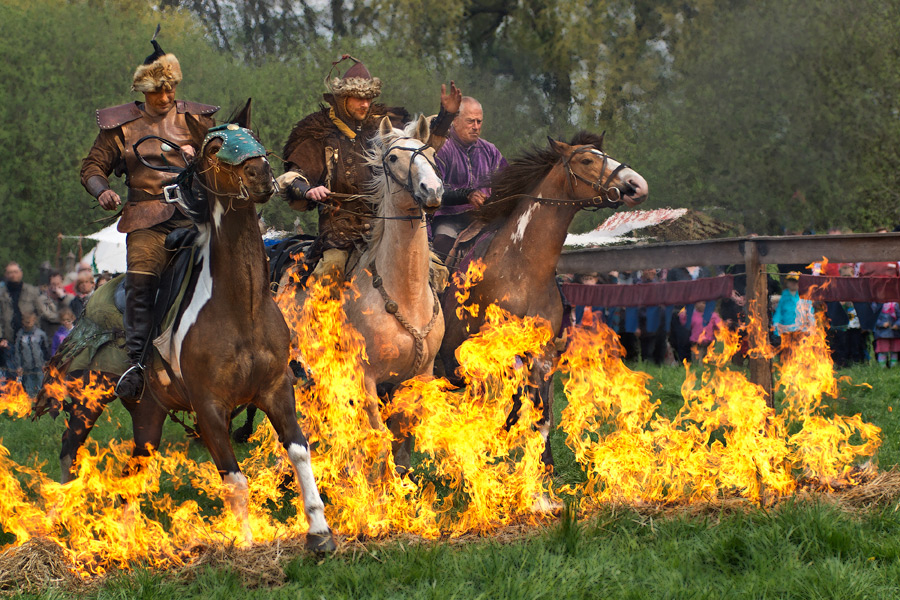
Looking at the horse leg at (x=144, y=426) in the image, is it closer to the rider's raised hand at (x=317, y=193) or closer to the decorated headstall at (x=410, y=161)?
the rider's raised hand at (x=317, y=193)

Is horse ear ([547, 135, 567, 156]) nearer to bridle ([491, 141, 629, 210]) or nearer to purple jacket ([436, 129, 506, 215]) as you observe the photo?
bridle ([491, 141, 629, 210])

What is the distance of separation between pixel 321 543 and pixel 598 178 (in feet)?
11.3

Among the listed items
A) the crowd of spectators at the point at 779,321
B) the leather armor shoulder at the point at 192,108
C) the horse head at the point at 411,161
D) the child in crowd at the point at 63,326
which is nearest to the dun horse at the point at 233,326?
the leather armor shoulder at the point at 192,108

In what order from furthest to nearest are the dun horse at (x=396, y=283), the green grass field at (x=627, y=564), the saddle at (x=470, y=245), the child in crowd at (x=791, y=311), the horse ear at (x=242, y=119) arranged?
1. the child in crowd at (x=791, y=311)
2. the saddle at (x=470, y=245)
3. the dun horse at (x=396, y=283)
4. the horse ear at (x=242, y=119)
5. the green grass field at (x=627, y=564)

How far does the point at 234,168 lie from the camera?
4930 millimetres

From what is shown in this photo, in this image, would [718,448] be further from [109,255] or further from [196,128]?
[109,255]

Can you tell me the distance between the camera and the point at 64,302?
1402cm

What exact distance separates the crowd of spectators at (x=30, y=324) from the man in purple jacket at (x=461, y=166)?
7.56 meters

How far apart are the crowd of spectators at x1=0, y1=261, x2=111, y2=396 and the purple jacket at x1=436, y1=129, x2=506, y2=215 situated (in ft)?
25.0

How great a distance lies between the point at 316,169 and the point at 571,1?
27.5 meters

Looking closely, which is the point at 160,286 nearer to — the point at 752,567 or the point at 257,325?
the point at 257,325

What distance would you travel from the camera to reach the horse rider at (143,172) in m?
5.75

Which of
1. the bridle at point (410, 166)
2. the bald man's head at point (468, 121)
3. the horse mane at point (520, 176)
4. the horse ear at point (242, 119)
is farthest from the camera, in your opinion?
the bald man's head at point (468, 121)

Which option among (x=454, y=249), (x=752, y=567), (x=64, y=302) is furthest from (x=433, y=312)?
(x=64, y=302)
